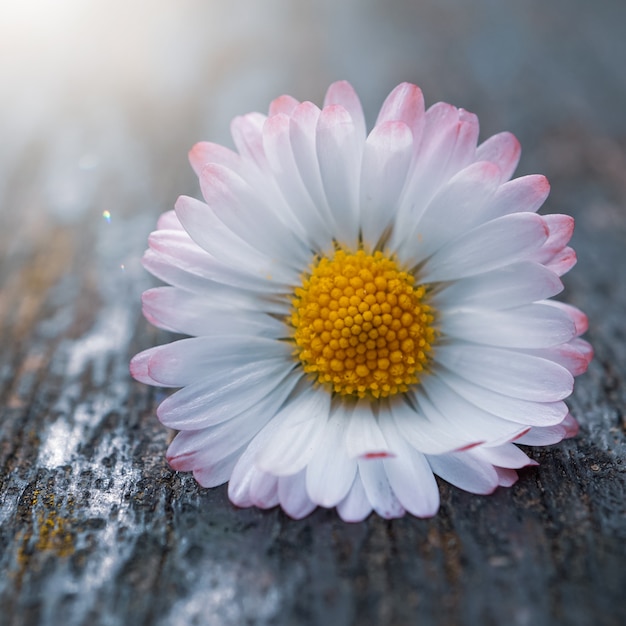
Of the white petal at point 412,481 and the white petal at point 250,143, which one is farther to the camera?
the white petal at point 250,143

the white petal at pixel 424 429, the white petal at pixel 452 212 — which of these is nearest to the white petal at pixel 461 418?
the white petal at pixel 424 429

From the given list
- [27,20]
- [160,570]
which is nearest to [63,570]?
[160,570]

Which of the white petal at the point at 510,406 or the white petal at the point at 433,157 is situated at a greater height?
the white petal at the point at 433,157

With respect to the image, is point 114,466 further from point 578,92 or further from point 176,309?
point 578,92

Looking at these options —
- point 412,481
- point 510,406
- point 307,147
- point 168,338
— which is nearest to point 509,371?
point 510,406

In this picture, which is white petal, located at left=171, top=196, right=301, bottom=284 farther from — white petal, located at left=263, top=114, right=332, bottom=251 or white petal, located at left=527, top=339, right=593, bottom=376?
white petal, located at left=527, top=339, right=593, bottom=376

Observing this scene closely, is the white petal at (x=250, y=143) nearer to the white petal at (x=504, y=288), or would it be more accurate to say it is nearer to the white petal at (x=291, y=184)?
the white petal at (x=291, y=184)

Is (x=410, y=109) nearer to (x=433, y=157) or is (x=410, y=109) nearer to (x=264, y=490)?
(x=433, y=157)
